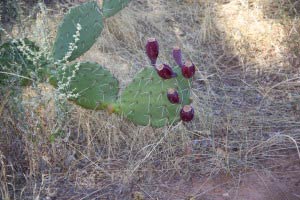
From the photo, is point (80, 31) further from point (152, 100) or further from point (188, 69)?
point (188, 69)

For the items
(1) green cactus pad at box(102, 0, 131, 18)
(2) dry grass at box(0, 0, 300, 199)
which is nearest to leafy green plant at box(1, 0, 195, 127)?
(2) dry grass at box(0, 0, 300, 199)

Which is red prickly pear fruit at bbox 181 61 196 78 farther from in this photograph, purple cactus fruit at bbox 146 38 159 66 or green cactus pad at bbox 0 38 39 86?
green cactus pad at bbox 0 38 39 86

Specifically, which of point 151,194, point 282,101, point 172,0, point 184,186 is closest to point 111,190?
point 151,194

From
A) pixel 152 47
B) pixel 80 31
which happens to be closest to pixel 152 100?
pixel 152 47

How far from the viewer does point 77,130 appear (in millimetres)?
2930

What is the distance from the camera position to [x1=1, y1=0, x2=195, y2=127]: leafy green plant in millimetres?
2523

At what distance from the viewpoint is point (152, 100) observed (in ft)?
8.55

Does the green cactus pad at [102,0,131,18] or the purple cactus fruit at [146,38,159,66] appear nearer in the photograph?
the purple cactus fruit at [146,38,159,66]

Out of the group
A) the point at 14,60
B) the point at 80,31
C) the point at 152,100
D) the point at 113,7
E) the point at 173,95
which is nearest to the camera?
the point at 173,95

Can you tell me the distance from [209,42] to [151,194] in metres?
1.80

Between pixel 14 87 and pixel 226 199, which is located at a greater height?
pixel 14 87

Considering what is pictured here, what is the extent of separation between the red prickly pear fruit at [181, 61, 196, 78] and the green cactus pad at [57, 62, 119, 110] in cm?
42

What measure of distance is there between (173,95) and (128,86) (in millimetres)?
323

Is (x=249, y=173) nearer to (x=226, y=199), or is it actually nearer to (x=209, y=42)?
(x=226, y=199)
